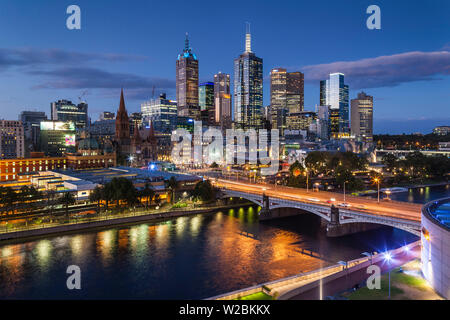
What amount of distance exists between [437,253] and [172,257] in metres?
29.5

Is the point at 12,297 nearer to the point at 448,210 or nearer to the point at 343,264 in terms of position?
the point at 343,264

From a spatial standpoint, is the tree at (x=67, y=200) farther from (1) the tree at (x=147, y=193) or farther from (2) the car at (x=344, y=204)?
(2) the car at (x=344, y=204)

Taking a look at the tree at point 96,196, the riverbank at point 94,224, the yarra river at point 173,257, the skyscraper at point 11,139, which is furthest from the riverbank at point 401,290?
the skyscraper at point 11,139

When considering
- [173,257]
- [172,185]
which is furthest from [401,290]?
[172,185]

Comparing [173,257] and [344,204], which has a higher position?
[344,204]

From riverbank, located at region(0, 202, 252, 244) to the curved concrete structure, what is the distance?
4668cm

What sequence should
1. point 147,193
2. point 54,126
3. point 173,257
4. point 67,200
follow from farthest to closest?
point 54,126
point 147,193
point 67,200
point 173,257

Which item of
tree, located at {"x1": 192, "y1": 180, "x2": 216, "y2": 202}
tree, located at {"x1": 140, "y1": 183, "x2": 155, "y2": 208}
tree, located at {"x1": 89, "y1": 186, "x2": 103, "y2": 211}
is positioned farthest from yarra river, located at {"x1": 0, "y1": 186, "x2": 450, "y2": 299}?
tree, located at {"x1": 192, "y1": 180, "x2": 216, "y2": 202}

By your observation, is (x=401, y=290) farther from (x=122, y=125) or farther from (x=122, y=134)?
(x=122, y=134)

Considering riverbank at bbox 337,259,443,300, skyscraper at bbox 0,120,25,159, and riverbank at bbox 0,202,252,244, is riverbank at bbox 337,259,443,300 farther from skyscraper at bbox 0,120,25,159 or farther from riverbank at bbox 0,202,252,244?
skyscraper at bbox 0,120,25,159

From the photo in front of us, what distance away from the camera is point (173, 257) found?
45.2 meters

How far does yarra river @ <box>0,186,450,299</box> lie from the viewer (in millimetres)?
36375
